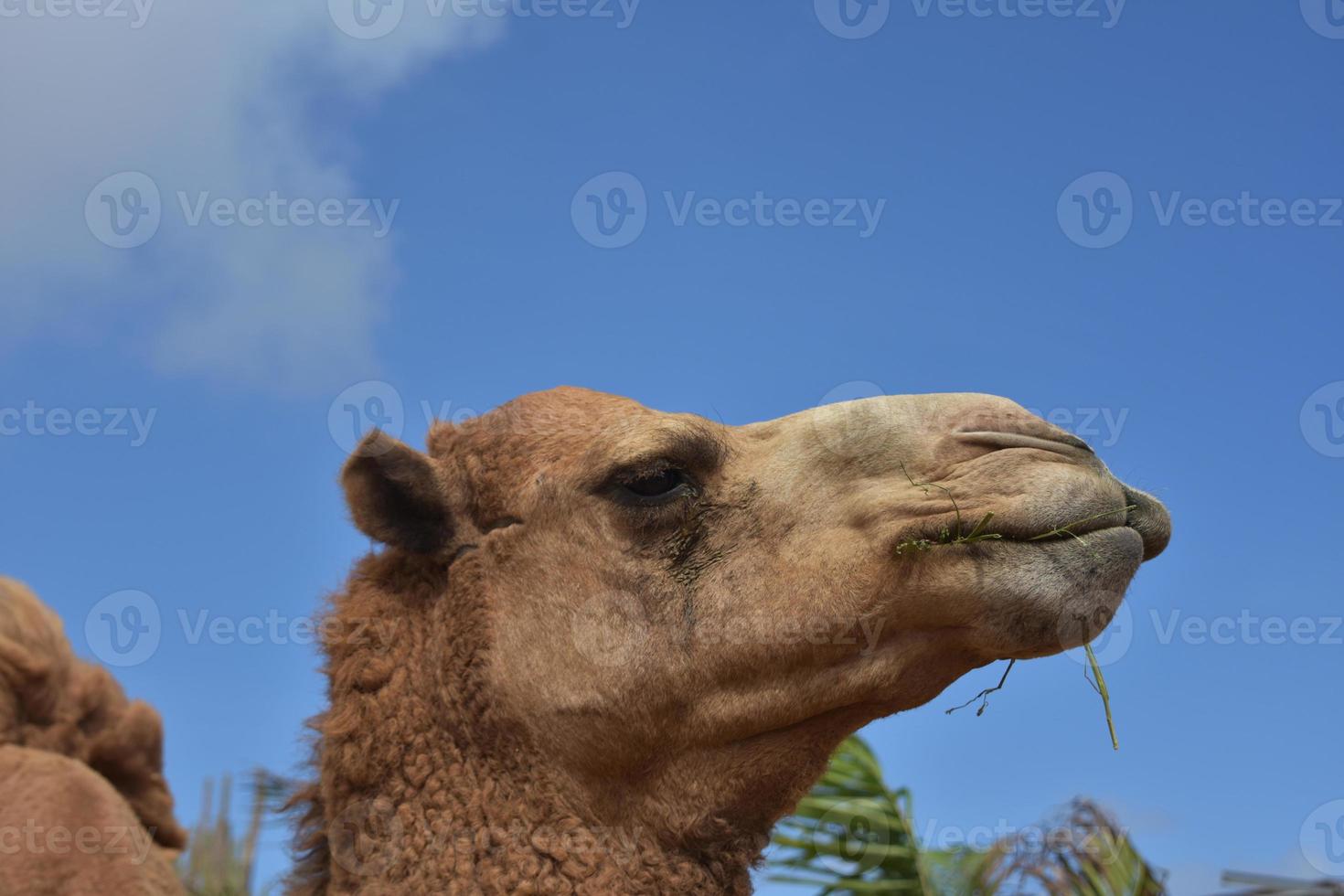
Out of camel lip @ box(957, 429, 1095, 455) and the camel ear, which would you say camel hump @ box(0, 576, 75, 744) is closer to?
the camel ear

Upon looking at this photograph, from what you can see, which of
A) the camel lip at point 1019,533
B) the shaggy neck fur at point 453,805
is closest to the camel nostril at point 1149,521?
the camel lip at point 1019,533

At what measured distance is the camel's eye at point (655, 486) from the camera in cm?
441

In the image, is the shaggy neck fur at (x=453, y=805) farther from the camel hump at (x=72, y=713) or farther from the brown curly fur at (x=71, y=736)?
the camel hump at (x=72, y=713)

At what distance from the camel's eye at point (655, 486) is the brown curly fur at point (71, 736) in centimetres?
214

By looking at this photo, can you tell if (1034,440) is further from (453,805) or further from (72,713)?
(72,713)

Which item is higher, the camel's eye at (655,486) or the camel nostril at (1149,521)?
the camel's eye at (655,486)

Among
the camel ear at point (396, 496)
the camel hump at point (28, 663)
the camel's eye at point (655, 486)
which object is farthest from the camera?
the camel hump at point (28, 663)

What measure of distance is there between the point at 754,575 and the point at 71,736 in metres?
2.63

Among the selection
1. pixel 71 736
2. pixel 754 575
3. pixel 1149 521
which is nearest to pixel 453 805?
pixel 754 575

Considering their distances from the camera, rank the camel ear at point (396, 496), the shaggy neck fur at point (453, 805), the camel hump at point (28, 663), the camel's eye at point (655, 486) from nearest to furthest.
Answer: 1. the shaggy neck fur at point (453, 805)
2. the camel's eye at point (655, 486)
3. the camel ear at point (396, 496)
4. the camel hump at point (28, 663)

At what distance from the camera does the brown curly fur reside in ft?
15.0

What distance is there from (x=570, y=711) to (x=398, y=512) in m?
0.94

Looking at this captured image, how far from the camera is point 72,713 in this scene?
16.3 ft

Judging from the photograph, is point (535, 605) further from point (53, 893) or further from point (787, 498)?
point (53, 893)
